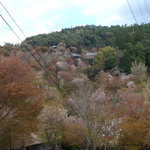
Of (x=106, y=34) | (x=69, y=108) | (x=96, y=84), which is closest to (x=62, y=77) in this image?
(x=96, y=84)

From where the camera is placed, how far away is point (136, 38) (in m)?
61.3

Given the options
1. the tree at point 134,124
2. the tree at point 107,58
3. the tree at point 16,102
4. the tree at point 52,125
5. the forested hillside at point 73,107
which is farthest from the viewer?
the tree at point 107,58

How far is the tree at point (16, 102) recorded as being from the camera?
18.7 metres

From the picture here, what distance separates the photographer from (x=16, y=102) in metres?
19.1

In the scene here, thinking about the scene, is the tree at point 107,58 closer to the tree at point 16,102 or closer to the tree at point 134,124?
the tree at point 134,124

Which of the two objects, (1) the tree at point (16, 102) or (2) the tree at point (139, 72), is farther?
(2) the tree at point (139, 72)

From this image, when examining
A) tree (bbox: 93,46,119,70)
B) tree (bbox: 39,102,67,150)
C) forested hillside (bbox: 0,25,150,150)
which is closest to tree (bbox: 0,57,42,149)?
forested hillside (bbox: 0,25,150,150)

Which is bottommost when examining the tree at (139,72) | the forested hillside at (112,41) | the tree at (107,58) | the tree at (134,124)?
the tree at (134,124)

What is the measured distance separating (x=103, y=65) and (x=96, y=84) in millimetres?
9597

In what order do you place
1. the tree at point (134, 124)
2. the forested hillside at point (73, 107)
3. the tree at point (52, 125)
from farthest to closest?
the tree at point (52, 125) < the tree at point (134, 124) < the forested hillside at point (73, 107)

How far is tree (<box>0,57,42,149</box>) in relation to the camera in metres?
18.7

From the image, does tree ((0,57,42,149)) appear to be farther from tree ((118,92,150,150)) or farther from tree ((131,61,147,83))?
tree ((131,61,147,83))

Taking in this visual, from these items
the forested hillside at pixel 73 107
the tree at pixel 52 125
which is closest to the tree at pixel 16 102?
the forested hillside at pixel 73 107

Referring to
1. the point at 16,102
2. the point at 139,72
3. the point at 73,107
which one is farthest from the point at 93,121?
the point at 139,72
